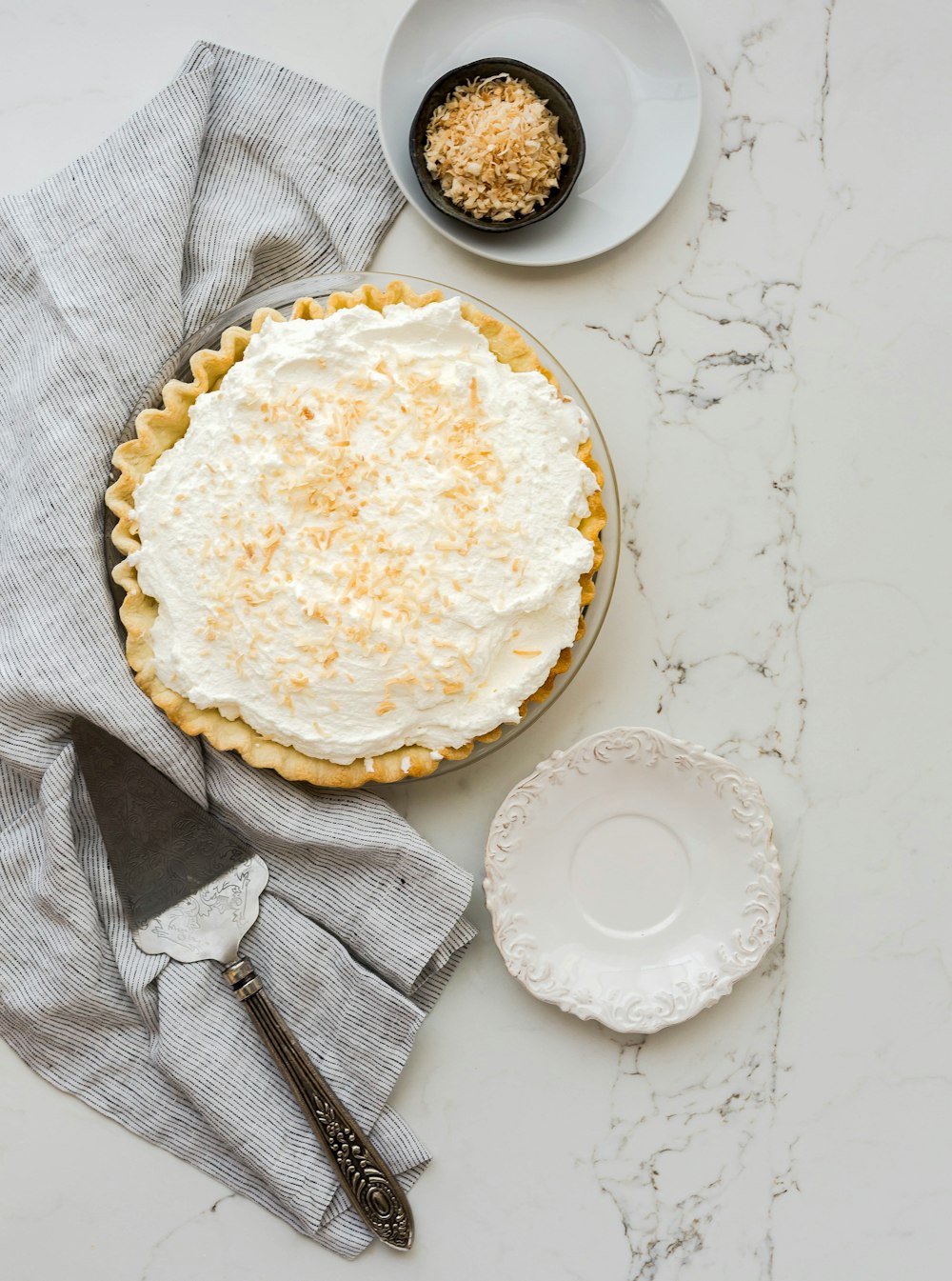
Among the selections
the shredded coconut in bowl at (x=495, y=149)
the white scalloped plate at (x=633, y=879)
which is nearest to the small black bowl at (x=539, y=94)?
the shredded coconut in bowl at (x=495, y=149)

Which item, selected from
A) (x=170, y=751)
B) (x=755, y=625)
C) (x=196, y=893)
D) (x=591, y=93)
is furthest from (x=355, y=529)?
(x=591, y=93)

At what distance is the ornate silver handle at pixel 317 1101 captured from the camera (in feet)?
6.11

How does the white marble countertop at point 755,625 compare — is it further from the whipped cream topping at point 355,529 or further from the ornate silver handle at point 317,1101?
the whipped cream topping at point 355,529

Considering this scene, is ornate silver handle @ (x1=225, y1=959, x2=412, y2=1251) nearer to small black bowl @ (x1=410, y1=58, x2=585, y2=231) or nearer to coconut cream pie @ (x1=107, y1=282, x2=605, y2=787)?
coconut cream pie @ (x1=107, y1=282, x2=605, y2=787)

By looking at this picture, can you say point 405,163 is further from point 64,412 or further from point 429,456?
point 64,412

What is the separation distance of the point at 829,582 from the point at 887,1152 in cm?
121

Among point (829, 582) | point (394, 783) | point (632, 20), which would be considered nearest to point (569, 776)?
point (394, 783)

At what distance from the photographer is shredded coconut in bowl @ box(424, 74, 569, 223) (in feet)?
6.10

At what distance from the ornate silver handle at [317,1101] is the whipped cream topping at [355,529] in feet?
1.72

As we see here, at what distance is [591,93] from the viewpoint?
202 cm

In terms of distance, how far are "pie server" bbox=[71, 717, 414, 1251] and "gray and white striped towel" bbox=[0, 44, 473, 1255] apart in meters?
0.04

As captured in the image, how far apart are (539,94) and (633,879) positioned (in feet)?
5.22

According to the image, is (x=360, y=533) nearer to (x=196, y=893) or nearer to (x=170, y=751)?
(x=170, y=751)

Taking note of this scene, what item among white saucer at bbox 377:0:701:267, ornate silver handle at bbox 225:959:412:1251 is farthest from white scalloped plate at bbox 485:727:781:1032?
white saucer at bbox 377:0:701:267
